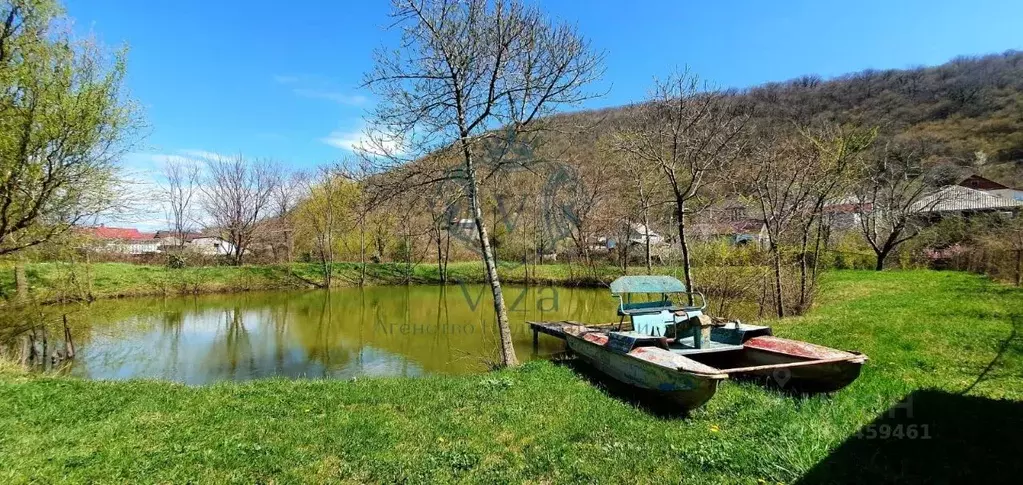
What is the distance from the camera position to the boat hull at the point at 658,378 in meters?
5.29

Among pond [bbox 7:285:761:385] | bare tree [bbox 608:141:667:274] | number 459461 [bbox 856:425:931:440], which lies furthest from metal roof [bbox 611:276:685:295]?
bare tree [bbox 608:141:667:274]

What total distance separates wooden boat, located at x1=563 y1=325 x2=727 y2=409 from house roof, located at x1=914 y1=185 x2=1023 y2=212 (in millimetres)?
29356

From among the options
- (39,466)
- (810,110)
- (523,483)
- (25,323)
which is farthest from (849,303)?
(810,110)

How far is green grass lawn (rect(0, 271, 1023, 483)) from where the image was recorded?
3875mm

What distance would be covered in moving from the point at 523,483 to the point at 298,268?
3089 cm

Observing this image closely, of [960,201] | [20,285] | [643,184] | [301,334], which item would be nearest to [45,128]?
[301,334]

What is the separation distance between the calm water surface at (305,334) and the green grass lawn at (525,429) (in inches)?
130

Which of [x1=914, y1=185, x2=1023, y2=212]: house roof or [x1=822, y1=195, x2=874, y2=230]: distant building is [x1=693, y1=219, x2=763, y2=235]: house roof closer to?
[x1=822, y1=195, x2=874, y2=230]: distant building

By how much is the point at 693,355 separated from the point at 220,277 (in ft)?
96.6

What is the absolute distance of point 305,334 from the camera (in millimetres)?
15297

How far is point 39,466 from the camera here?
3975 mm

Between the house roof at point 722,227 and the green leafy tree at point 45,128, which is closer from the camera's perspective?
the green leafy tree at point 45,128

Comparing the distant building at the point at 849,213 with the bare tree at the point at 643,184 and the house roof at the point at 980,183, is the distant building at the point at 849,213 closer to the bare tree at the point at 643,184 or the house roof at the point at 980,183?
the bare tree at the point at 643,184

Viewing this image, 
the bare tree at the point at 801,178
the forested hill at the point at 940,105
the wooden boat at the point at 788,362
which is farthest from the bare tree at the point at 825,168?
the forested hill at the point at 940,105
